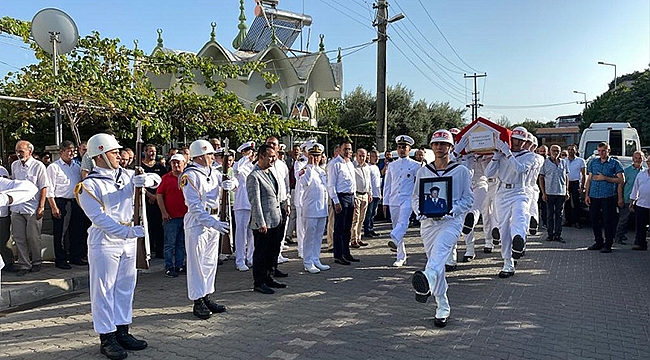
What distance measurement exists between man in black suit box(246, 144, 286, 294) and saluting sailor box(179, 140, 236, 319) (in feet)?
2.62

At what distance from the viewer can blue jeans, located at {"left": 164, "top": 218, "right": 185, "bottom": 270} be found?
8.50m

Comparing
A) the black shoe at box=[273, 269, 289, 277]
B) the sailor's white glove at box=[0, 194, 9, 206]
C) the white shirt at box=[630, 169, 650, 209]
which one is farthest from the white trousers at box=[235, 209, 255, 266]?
the white shirt at box=[630, 169, 650, 209]

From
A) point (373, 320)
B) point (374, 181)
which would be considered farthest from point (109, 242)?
point (374, 181)

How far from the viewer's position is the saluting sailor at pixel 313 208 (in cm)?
860

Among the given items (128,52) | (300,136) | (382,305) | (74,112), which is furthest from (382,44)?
(382,305)

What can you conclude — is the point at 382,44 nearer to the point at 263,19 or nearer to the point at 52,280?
the point at 263,19

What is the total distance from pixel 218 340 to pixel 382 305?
2154mm

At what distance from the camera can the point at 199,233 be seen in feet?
19.7

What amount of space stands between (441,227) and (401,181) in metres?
3.28

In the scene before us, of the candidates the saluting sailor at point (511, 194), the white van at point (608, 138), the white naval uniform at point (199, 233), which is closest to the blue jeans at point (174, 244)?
the white naval uniform at point (199, 233)

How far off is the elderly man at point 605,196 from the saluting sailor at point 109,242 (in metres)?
8.92

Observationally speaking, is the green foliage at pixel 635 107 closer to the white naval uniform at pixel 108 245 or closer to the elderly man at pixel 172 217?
the elderly man at pixel 172 217

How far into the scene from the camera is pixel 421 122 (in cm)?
3412

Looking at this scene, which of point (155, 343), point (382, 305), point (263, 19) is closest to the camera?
point (155, 343)
